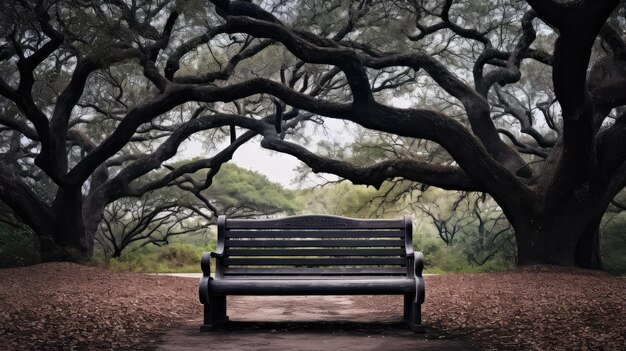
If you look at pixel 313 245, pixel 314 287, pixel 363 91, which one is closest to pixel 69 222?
pixel 363 91

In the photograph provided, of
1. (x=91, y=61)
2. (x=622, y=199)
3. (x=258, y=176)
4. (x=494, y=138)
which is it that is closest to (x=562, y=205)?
(x=494, y=138)

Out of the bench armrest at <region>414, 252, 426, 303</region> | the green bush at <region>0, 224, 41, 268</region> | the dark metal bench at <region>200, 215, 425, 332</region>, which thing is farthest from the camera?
the green bush at <region>0, 224, 41, 268</region>

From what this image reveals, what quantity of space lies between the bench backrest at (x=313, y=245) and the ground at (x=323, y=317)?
1.91ft

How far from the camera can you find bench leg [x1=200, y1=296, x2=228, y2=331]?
6551 millimetres

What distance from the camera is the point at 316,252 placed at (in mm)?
7188

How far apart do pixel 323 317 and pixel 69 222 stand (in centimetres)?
894

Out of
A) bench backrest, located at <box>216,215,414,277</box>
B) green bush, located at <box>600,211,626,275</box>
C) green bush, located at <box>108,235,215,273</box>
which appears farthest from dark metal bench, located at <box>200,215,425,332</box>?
green bush, located at <box>108,235,215,273</box>

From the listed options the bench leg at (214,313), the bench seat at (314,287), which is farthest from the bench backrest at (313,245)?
the bench seat at (314,287)

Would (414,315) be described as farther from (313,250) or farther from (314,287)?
(313,250)

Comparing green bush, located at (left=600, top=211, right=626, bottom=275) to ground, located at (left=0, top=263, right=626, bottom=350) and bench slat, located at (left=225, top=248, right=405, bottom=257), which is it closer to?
ground, located at (left=0, top=263, right=626, bottom=350)

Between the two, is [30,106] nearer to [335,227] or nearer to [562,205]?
[335,227]

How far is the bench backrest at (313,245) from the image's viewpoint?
7.09 meters

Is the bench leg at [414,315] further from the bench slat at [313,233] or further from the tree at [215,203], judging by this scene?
the tree at [215,203]

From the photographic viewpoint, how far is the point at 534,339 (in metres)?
5.73
